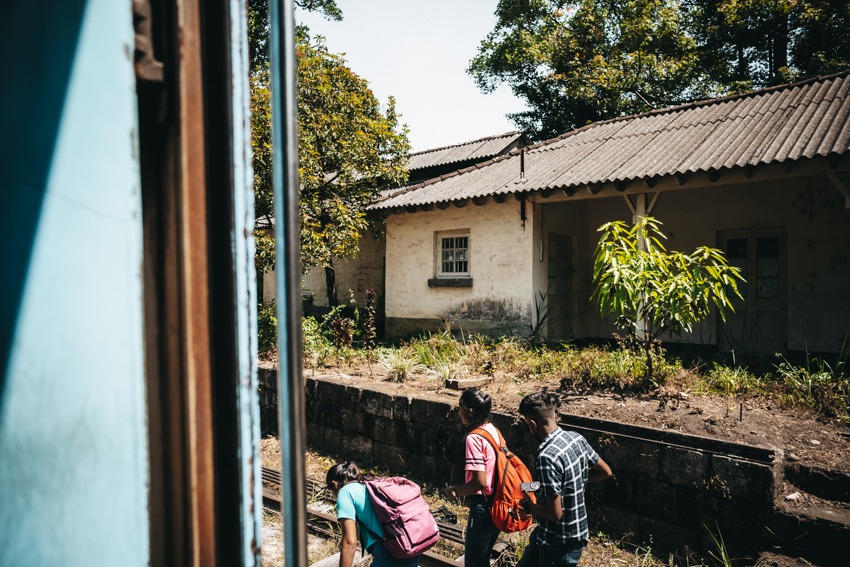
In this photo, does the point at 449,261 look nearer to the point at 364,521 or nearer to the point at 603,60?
the point at 364,521

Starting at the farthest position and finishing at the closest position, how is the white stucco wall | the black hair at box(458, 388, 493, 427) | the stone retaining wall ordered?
1. the white stucco wall
2. the stone retaining wall
3. the black hair at box(458, 388, 493, 427)

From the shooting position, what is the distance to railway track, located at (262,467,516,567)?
14.7 feet

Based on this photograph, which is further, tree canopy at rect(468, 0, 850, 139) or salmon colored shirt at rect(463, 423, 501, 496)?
tree canopy at rect(468, 0, 850, 139)

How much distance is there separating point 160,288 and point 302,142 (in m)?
10.0

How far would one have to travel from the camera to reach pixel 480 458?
11.6ft

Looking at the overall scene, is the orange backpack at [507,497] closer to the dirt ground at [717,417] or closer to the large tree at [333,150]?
the dirt ground at [717,417]

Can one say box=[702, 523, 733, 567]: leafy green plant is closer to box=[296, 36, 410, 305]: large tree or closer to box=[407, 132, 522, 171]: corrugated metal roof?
box=[296, 36, 410, 305]: large tree

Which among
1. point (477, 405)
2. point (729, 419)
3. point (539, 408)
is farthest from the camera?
point (729, 419)

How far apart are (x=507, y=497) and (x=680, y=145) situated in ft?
28.0

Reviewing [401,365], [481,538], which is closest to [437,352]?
[401,365]

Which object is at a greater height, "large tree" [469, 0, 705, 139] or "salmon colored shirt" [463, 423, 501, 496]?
"large tree" [469, 0, 705, 139]

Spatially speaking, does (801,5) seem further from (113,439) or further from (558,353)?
(113,439)

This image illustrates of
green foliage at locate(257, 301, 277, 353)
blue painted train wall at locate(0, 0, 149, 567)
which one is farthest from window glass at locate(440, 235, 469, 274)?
blue painted train wall at locate(0, 0, 149, 567)

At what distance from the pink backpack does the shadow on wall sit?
109 inches
